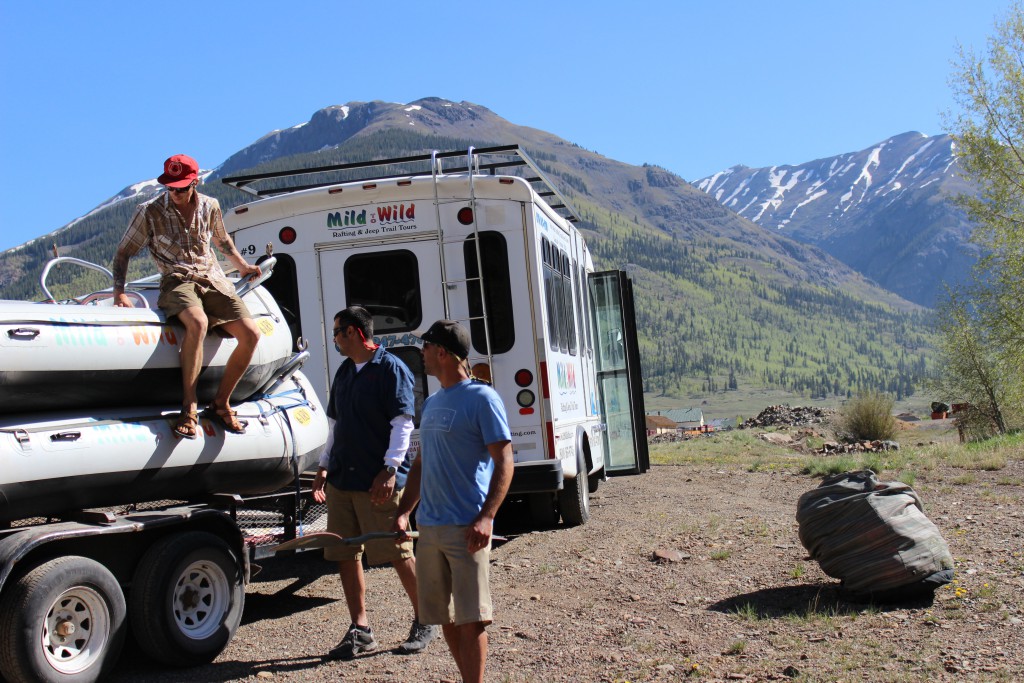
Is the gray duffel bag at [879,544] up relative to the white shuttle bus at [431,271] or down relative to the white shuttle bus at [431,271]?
down

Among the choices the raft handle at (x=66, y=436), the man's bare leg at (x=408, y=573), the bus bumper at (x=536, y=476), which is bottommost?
the man's bare leg at (x=408, y=573)

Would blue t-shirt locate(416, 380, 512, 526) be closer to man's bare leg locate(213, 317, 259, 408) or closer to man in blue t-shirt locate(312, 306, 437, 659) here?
man in blue t-shirt locate(312, 306, 437, 659)

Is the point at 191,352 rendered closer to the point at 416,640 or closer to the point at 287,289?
the point at 416,640

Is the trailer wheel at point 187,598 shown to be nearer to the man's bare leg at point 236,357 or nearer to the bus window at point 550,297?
the man's bare leg at point 236,357

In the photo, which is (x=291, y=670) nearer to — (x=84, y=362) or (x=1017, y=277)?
(x=84, y=362)

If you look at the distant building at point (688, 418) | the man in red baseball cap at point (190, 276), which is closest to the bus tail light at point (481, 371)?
the man in red baseball cap at point (190, 276)

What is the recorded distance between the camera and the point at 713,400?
A: 14662 cm

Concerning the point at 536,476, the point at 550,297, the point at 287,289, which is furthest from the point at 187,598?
the point at 550,297

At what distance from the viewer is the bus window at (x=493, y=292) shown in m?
8.74

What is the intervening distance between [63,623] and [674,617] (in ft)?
11.4

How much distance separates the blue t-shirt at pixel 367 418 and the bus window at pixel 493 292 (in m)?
2.89

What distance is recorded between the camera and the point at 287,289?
8945 millimetres

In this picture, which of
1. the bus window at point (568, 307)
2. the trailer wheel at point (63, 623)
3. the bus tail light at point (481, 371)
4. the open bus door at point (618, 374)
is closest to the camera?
the trailer wheel at point (63, 623)

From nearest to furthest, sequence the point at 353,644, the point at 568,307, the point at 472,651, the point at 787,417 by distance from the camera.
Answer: the point at 472,651 → the point at 353,644 → the point at 568,307 → the point at 787,417
